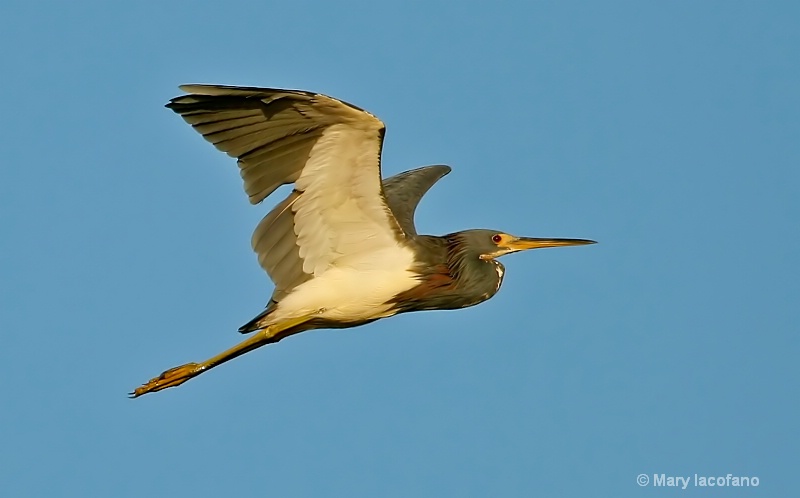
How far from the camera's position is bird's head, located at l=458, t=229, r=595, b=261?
43.8ft

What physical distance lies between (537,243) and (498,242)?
0.45 m

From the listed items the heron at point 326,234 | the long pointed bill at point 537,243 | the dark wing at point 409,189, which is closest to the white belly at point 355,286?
the heron at point 326,234

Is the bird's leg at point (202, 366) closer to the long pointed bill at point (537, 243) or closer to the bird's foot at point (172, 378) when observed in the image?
the bird's foot at point (172, 378)

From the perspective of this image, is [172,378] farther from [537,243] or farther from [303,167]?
[537,243]

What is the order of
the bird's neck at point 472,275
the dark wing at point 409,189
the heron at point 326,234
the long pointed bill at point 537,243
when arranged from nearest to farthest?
the heron at point 326,234 → the bird's neck at point 472,275 → the long pointed bill at point 537,243 → the dark wing at point 409,189

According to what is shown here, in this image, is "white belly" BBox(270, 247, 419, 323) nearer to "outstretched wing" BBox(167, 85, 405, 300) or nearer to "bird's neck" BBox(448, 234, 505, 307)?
"outstretched wing" BBox(167, 85, 405, 300)

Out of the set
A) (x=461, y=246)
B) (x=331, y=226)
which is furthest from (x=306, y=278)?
(x=461, y=246)

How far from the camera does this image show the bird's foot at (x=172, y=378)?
13.4m

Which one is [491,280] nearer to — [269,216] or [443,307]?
[443,307]

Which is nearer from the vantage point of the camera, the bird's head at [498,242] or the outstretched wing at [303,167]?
the outstretched wing at [303,167]

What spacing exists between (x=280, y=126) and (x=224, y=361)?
2597mm

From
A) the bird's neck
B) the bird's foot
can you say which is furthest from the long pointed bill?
the bird's foot

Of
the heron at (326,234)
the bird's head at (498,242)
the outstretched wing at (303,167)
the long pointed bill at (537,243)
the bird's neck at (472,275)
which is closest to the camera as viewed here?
the outstretched wing at (303,167)

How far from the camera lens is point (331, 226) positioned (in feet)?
41.5
